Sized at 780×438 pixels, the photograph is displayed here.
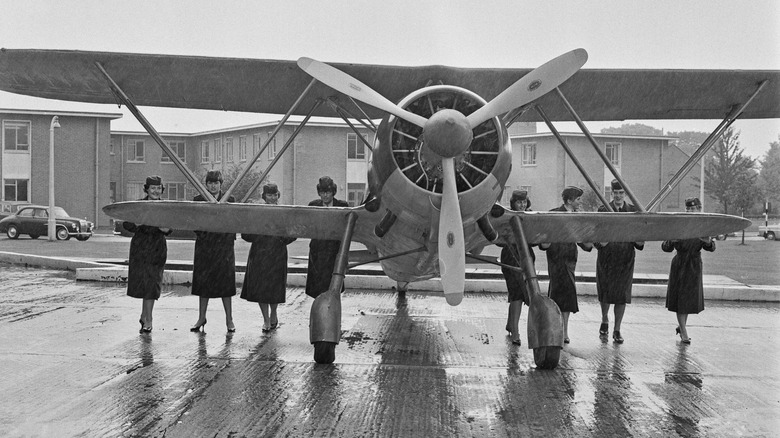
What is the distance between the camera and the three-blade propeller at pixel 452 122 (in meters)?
5.68

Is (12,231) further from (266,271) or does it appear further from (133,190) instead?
(266,271)

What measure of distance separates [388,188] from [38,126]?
40.8 m

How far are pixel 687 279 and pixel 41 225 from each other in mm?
31519

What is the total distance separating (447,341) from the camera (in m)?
8.20

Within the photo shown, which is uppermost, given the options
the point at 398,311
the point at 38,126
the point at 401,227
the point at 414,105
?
the point at 38,126

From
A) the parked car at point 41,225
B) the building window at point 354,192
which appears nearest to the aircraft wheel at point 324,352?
the parked car at point 41,225

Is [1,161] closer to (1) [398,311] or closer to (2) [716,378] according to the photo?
(1) [398,311]

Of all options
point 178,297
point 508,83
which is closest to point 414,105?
point 508,83

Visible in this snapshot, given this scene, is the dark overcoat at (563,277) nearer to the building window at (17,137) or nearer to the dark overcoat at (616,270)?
the dark overcoat at (616,270)

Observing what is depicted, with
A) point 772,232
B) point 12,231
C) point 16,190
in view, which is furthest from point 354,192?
point 772,232

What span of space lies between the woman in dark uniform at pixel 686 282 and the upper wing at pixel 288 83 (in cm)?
143

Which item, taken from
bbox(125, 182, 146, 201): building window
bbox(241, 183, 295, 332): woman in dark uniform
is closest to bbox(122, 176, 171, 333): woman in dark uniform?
bbox(241, 183, 295, 332): woman in dark uniform

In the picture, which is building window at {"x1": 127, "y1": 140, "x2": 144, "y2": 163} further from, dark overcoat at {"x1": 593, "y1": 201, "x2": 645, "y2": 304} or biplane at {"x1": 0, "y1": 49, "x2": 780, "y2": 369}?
dark overcoat at {"x1": 593, "y1": 201, "x2": 645, "y2": 304}

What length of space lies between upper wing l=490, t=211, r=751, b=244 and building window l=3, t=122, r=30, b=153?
40773 mm
